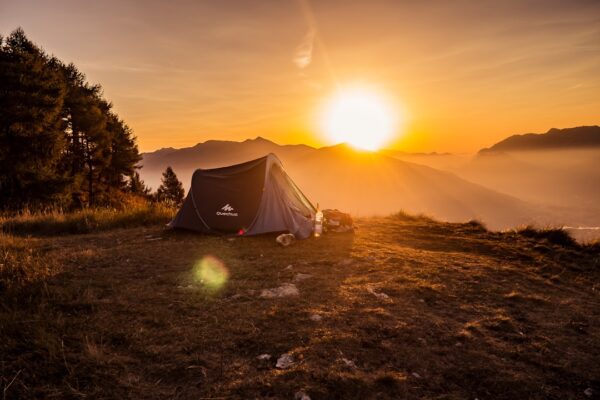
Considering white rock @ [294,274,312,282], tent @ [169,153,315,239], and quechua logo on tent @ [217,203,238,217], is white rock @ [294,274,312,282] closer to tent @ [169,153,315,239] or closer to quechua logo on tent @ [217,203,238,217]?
tent @ [169,153,315,239]

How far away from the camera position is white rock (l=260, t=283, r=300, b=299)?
5122mm

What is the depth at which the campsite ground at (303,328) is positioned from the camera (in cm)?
297

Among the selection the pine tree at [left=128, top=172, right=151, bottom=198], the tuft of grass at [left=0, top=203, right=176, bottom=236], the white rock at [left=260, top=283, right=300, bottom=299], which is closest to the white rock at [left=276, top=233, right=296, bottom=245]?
the white rock at [left=260, top=283, right=300, bottom=299]

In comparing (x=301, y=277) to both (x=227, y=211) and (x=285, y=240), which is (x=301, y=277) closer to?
(x=285, y=240)

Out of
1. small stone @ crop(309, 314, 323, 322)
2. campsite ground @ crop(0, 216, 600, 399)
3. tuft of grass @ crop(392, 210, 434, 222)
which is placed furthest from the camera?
tuft of grass @ crop(392, 210, 434, 222)

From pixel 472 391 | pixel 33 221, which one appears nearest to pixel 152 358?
pixel 472 391

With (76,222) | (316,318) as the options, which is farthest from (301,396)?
(76,222)

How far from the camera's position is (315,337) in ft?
12.4

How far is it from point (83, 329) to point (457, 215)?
200m

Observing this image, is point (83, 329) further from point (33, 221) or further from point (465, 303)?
point (33, 221)

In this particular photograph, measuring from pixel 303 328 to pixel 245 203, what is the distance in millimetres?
6360

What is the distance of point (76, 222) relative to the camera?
420 inches

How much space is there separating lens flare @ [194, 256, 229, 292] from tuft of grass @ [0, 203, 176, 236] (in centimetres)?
582

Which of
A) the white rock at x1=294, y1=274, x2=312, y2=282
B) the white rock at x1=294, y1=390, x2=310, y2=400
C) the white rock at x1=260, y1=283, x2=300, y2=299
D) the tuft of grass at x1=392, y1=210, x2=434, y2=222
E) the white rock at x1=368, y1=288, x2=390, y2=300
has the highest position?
the white rock at x1=260, y1=283, x2=300, y2=299
